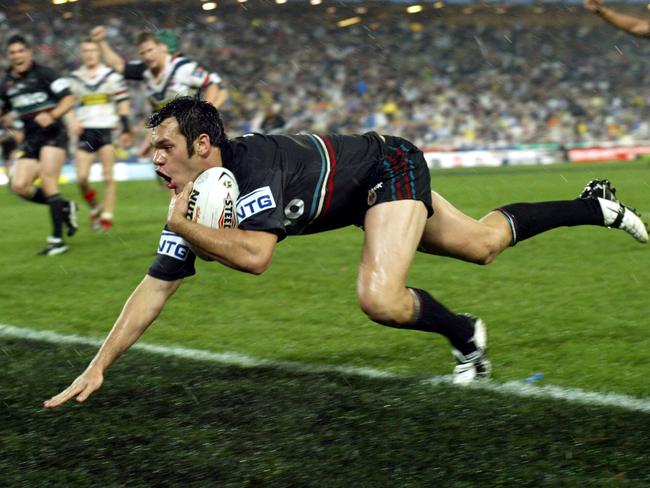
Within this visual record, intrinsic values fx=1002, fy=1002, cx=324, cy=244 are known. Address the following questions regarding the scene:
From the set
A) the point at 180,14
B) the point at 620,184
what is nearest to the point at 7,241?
the point at 620,184

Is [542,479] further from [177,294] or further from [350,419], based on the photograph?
[177,294]

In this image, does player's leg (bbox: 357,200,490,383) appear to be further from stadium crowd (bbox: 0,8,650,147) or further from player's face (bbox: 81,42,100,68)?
stadium crowd (bbox: 0,8,650,147)

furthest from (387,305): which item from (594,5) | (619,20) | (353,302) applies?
(619,20)

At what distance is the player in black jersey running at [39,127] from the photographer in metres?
9.38

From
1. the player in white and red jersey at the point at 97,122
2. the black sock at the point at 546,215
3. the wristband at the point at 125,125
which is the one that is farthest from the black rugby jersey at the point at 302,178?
the wristband at the point at 125,125

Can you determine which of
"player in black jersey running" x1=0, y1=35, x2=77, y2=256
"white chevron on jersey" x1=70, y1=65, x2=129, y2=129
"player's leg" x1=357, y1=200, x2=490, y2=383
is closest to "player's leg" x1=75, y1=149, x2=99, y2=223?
"white chevron on jersey" x1=70, y1=65, x2=129, y2=129

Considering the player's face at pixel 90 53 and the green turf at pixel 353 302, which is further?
the player's face at pixel 90 53

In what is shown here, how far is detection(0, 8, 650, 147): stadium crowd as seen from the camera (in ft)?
113

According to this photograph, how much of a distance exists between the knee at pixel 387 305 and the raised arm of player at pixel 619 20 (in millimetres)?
2569

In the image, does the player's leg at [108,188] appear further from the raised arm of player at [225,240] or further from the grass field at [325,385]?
the raised arm of player at [225,240]

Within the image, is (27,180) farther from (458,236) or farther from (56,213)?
(458,236)

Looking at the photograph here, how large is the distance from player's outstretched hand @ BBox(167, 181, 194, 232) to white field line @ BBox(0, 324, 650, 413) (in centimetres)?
120

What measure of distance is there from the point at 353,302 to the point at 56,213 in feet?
13.0

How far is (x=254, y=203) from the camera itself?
3.73 meters
